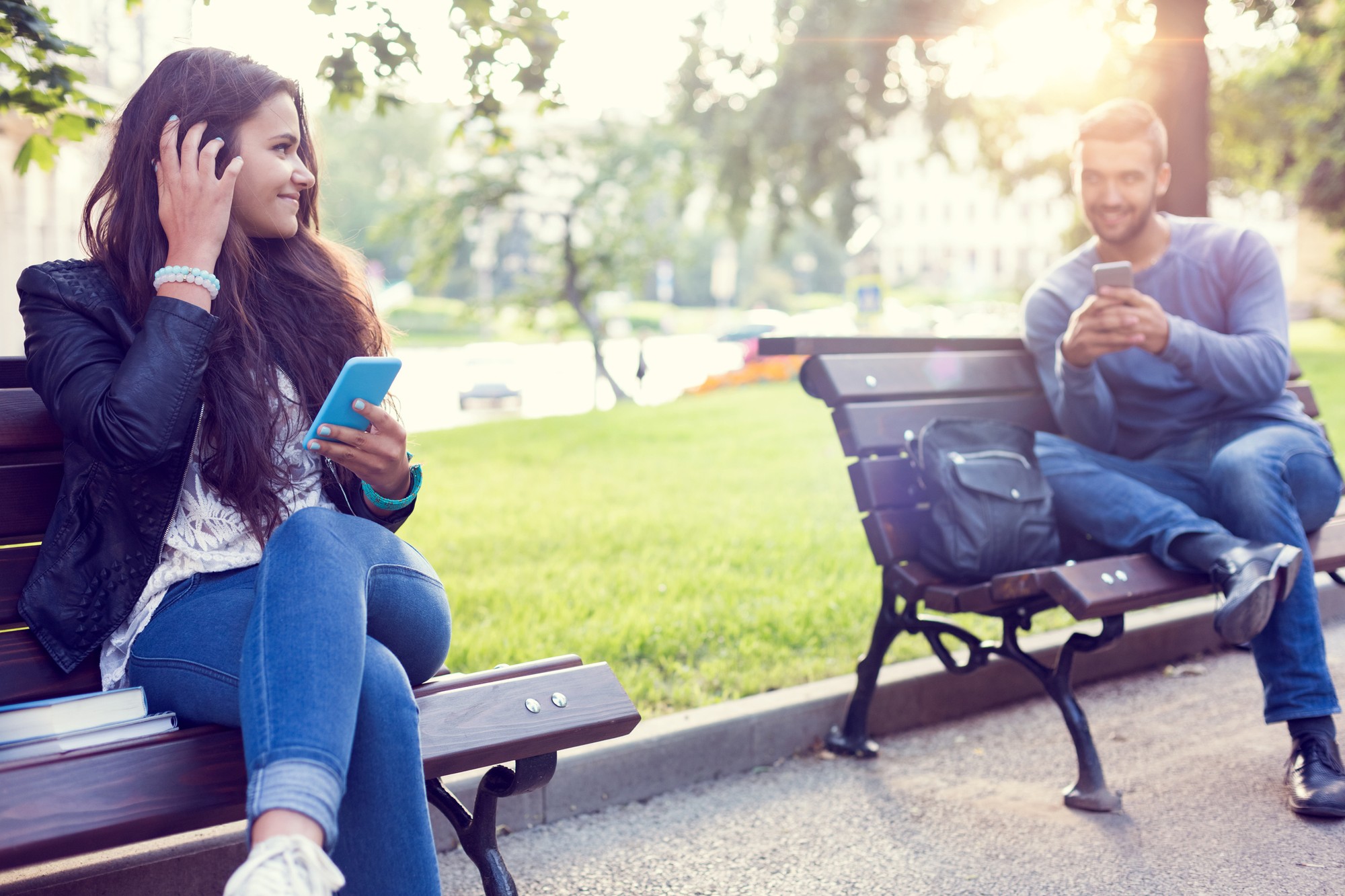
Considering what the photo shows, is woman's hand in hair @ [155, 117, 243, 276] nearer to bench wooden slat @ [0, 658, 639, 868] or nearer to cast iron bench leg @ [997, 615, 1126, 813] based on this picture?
bench wooden slat @ [0, 658, 639, 868]

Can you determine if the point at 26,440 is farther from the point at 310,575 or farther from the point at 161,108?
the point at 310,575

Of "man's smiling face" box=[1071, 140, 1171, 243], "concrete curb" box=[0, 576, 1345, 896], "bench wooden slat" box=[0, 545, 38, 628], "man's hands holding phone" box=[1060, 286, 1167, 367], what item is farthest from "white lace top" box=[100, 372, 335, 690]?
"man's smiling face" box=[1071, 140, 1171, 243]

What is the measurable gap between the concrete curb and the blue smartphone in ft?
3.61

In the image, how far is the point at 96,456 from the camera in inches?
81.5

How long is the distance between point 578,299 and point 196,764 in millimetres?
18720

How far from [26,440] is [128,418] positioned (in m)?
0.55

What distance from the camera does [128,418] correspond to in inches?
77.2

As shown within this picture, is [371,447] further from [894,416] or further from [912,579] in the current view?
[894,416]

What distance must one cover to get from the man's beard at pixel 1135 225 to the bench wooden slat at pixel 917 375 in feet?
1.63

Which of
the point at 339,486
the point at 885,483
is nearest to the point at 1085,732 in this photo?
the point at 885,483

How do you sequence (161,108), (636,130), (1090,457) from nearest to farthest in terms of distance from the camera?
(161,108) → (1090,457) → (636,130)

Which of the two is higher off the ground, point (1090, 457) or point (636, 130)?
point (636, 130)

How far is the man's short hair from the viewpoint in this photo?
3592 millimetres

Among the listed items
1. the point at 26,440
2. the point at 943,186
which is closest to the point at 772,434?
the point at 26,440
